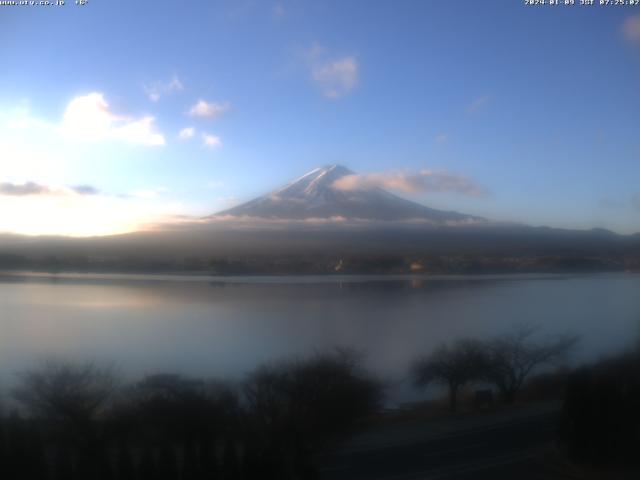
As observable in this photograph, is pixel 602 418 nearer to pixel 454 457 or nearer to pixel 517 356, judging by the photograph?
pixel 454 457

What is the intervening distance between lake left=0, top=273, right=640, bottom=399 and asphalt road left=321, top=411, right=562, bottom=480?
5.24 ft

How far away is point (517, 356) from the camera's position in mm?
8953

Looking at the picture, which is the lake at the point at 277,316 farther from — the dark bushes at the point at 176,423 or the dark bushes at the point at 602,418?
the dark bushes at the point at 602,418

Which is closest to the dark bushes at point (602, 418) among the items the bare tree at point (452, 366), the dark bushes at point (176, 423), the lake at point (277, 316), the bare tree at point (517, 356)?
the bare tree at point (517, 356)

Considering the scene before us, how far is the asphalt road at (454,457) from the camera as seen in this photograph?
5.64 metres

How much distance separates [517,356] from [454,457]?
135 inches

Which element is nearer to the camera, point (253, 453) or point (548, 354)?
point (253, 453)

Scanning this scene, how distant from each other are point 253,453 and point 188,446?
0.62m

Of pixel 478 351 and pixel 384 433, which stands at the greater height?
pixel 478 351

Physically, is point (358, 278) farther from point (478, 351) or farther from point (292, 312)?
point (478, 351)

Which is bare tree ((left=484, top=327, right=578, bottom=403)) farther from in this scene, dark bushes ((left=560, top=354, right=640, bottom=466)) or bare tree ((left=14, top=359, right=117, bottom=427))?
bare tree ((left=14, top=359, right=117, bottom=427))

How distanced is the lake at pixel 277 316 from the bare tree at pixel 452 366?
0.65 feet

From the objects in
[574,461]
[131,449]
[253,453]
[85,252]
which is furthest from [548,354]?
[85,252]

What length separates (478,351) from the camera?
8680 millimetres
